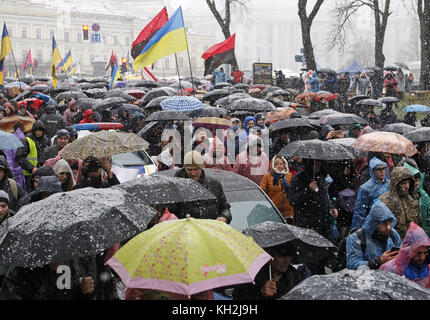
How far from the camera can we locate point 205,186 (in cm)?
586


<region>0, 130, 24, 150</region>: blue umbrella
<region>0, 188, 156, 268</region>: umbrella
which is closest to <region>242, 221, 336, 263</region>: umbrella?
<region>0, 188, 156, 268</region>: umbrella

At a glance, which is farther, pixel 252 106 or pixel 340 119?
pixel 252 106

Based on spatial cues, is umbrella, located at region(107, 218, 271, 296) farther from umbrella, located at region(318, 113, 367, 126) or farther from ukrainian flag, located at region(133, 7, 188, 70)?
ukrainian flag, located at region(133, 7, 188, 70)

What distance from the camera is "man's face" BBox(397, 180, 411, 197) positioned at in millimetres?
5898

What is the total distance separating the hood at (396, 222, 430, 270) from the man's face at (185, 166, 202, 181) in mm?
2103

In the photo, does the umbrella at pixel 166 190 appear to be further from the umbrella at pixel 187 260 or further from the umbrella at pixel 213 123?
the umbrella at pixel 213 123

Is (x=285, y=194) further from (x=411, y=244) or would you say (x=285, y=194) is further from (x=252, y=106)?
(x=252, y=106)

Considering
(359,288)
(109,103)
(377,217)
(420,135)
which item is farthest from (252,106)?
(359,288)

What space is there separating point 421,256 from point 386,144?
3302mm

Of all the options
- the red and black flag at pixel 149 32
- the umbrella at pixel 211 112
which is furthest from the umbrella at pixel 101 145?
the red and black flag at pixel 149 32

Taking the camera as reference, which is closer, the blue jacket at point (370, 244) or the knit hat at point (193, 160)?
the blue jacket at point (370, 244)

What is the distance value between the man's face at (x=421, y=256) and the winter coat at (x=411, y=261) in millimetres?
23

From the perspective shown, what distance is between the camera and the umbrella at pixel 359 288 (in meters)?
2.86
